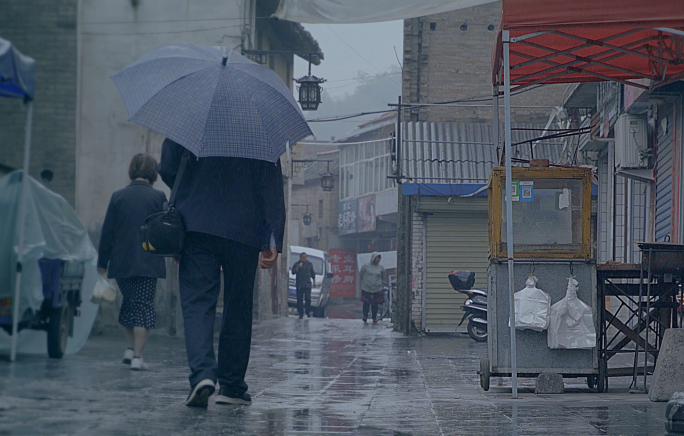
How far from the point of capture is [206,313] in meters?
5.37

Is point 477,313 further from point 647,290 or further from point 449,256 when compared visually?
point 647,290

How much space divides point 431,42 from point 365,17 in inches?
411

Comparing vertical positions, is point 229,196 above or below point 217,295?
above

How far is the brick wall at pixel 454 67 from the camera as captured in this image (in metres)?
21.2

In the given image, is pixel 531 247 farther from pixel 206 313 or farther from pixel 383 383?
pixel 206 313

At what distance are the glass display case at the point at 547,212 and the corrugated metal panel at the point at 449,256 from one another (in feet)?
39.7

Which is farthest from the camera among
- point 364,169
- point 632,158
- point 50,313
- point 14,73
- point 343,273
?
point 343,273

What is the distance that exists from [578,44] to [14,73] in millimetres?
6282

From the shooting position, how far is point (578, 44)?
27.1 feet

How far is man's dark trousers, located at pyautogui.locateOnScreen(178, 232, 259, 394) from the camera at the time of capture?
5.35 meters

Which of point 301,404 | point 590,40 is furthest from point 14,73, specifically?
point 590,40

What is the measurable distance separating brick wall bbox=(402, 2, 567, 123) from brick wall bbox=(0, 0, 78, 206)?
1692cm

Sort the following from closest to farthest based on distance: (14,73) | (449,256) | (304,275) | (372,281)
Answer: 1. (14,73)
2. (449,256)
3. (372,281)
4. (304,275)

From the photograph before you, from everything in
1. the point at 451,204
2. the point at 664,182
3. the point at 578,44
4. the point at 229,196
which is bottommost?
the point at 229,196
